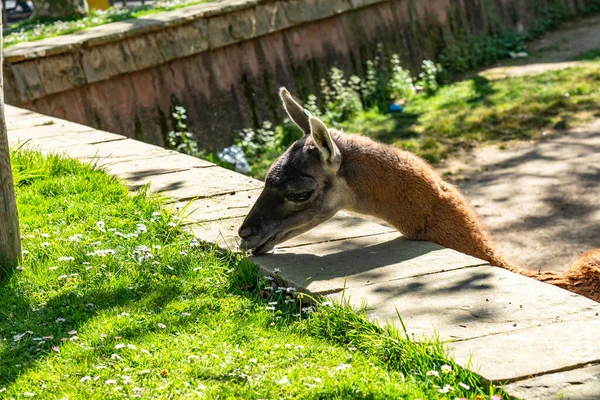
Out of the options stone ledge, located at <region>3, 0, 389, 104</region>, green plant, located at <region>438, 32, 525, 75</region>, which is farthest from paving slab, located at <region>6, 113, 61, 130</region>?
green plant, located at <region>438, 32, 525, 75</region>

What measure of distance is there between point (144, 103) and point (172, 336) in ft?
23.2

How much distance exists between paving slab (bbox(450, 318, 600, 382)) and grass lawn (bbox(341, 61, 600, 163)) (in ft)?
23.2

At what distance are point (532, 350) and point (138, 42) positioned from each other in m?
7.81

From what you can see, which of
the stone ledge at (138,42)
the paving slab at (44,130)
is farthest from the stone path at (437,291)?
the stone ledge at (138,42)

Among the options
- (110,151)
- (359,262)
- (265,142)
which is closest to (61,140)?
(110,151)

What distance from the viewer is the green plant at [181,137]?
10.8 meters

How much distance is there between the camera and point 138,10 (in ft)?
42.6

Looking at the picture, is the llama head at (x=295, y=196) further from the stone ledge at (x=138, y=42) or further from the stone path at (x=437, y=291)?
the stone ledge at (x=138, y=42)

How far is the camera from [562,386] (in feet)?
11.0

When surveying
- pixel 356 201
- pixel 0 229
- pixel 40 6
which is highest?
pixel 40 6

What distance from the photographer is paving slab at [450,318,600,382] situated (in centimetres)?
348

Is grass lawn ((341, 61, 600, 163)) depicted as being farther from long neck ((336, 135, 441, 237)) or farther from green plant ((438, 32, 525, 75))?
long neck ((336, 135, 441, 237))

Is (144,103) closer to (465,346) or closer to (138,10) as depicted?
(138,10)

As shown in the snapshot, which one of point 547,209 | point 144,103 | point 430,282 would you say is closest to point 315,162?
point 430,282
